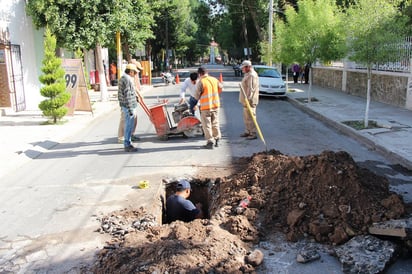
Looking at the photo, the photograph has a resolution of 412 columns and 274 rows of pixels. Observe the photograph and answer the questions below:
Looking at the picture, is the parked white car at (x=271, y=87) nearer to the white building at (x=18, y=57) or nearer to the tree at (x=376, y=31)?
the tree at (x=376, y=31)

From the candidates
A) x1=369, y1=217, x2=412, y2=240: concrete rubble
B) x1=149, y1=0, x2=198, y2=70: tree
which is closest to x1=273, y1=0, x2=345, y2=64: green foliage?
x1=369, y1=217, x2=412, y2=240: concrete rubble

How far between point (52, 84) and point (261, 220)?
953 centimetres

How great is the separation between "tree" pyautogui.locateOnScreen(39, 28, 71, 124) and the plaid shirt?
4247 millimetres

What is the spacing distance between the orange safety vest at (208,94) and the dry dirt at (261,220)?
3292 millimetres

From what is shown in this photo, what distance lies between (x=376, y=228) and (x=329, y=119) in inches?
358

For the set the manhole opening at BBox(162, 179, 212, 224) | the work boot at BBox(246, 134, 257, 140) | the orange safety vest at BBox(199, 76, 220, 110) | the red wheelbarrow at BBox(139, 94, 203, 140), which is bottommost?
the manhole opening at BBox(162, 179, 212, 224)

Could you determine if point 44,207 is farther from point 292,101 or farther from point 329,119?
point 292,101

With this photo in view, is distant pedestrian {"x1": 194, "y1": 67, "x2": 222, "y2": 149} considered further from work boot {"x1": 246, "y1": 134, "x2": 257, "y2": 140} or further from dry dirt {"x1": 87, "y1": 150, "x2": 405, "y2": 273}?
dry dirt {"x1": 87, "y1": 150, "x2": 405, "y2": 273}

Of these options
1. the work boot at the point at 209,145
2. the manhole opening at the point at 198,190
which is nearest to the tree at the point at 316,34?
the work boot at the point at 209,145

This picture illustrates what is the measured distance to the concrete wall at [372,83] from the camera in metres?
15.5

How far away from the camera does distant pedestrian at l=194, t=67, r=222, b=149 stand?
29.9 feet

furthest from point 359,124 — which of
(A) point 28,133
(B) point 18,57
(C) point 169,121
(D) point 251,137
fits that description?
(B) point 18,57

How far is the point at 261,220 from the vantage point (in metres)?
5.09

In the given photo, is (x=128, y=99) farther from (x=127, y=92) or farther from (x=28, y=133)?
(x=28, y=133)
